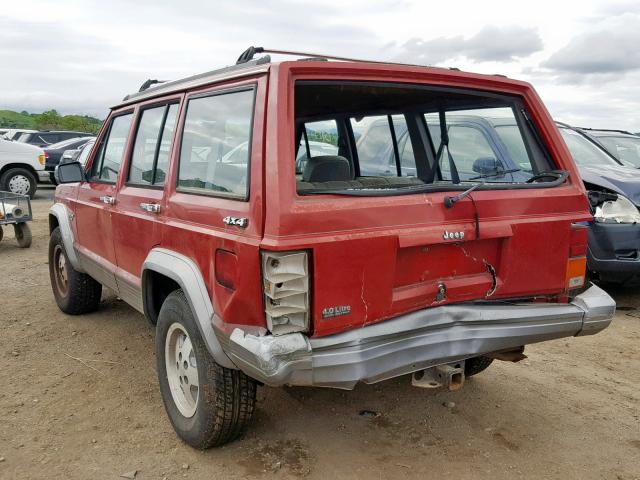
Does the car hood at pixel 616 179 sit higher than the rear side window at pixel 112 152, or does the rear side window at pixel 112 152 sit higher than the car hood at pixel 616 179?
the rear side window at pixel 112 152

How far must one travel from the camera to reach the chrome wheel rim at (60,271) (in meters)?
5.36

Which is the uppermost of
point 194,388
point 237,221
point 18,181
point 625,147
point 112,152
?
point 112,152

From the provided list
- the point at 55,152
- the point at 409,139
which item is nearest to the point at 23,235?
the point at 409,139

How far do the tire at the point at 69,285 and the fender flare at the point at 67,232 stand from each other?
142 millimetres

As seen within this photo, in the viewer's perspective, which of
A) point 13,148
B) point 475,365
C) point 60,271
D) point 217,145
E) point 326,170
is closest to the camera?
point 217,145

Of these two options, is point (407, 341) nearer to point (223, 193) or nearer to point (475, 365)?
point (223, 193)

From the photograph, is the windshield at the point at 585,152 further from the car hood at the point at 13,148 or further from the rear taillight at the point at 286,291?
the car hood at the point at 13,148

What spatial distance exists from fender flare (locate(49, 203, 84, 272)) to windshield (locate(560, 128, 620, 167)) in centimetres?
512

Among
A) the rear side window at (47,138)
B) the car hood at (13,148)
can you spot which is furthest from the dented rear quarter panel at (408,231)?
the rear side window at (47,138)

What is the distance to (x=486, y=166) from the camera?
3559mm

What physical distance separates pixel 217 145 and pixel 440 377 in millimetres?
1585

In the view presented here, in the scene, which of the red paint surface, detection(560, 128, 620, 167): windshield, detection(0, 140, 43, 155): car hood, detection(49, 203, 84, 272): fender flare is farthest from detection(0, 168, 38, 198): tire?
detection(560, 128, 620, 167): windshield

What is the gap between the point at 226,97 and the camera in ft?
9.35

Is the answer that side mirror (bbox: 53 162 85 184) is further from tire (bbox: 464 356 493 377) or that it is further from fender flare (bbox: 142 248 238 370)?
tire (bbox: 464 356 493 377)
